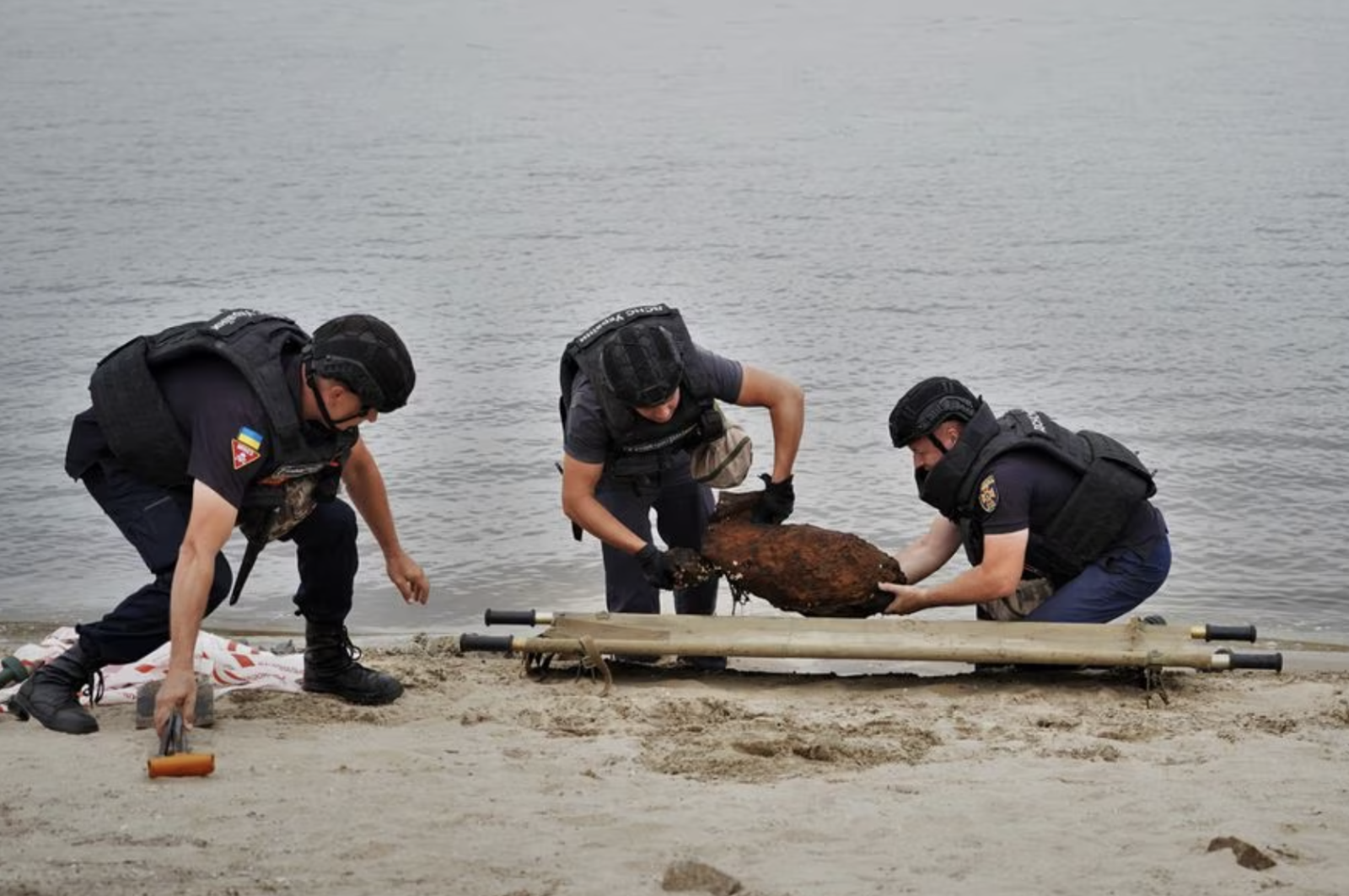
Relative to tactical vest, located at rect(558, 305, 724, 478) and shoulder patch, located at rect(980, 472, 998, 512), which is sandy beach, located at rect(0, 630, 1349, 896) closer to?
shoulder patch, located at rect(980, 472, 998, 512)

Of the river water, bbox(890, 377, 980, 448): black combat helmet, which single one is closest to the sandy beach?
bbox(890, 377, 980, 448): black combat helmet

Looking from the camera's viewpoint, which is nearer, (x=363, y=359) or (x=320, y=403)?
(x=363, y=359)

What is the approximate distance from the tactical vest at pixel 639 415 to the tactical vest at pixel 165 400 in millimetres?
1201

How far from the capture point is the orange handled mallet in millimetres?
5598

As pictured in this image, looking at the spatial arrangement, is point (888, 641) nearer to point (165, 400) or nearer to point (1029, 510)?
point (1029, 510)

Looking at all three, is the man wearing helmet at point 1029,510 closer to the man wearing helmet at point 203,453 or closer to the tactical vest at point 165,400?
the man wearing helmet at point 203,453

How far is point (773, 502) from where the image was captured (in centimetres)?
753

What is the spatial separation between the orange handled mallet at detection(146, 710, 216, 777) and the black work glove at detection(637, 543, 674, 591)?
1982mm

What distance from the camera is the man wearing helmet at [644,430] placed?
22.8 feet

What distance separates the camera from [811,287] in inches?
578

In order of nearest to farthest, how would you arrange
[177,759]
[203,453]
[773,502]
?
1. [177,759]
2. [203,453]
3. [773,502]

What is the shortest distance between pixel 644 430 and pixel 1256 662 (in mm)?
2239

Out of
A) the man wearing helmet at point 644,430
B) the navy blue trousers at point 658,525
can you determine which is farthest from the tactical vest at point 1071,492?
the navy blue trousers at point 658,525

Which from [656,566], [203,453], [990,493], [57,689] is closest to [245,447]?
[203,453]
